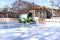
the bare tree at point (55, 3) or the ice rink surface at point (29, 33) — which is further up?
the bare tree at point (55, 3)

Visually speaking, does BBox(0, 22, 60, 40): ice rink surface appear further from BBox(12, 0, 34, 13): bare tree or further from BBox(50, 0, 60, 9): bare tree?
BBox(50, 0, 60, 9): bare tree

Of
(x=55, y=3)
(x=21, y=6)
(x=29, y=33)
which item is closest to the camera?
(x=29, y=33)

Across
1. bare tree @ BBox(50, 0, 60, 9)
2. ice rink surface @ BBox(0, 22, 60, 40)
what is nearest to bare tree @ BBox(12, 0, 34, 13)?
bare tree @ BBox(50, 0, 60, 9)

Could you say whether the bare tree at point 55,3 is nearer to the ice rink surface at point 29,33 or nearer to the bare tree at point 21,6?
the bare tree at point 21,6

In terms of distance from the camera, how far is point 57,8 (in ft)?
30.8

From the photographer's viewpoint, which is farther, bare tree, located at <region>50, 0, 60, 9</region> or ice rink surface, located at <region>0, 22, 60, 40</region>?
bare tree, located at <region>50, 0, 60, 9</region>

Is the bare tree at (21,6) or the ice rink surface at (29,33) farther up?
the bare tree at (21,6)

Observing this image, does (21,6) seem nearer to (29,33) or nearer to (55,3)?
(55,3)

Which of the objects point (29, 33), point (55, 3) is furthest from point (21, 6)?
point (29, 33)

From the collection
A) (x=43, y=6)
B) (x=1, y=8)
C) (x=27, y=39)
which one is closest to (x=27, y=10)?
(x=43, y=6)

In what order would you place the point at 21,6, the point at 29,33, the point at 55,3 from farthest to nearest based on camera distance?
the point at 21,6
the point at 55,3
the point at 29,33

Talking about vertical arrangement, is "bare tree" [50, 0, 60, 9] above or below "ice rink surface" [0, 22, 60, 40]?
above

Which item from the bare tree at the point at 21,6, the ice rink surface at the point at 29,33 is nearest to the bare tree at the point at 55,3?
the bare tree at the point at 21,6

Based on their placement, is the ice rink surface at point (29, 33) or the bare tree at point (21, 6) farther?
the bare tree at point (21, 6)
